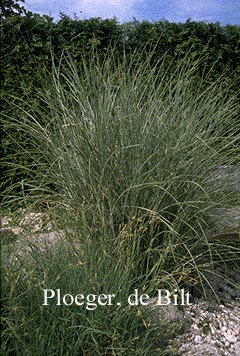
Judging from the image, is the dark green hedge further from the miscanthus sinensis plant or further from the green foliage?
the miscanthus sinensis plant

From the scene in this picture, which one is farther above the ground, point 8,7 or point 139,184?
point 8,7

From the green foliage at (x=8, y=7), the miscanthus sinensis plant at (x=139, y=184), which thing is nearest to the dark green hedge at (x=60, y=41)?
the green foliage at (x=8, y=7)

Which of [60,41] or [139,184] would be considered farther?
[60,41]

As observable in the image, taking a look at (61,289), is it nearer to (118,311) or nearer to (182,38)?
(118,311)

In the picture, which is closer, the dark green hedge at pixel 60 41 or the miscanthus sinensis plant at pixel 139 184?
the miscanthus sinensis plant at pixel 139 184

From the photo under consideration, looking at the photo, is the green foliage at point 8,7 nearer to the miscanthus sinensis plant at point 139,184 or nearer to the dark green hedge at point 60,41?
the dark green hedge at point 60,41

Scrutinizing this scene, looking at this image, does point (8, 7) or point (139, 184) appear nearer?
point (139, 184)

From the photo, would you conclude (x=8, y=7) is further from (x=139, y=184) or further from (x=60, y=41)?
(x=139, y=184)

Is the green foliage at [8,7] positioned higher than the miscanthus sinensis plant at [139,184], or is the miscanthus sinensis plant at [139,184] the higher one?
the green foliage at [8,7]

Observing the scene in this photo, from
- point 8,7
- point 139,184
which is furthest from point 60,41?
point 139,184

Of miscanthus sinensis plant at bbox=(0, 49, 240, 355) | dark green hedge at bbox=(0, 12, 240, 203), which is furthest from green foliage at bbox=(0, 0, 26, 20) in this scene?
miscanthus sinensis plant at bbox=(0, 49, 240, 355)

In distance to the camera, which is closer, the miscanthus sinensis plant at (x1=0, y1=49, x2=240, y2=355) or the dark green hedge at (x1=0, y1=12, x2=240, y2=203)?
the miscanthus sinensis plant at (x1=0, y1=49, x2=240, y2=355)

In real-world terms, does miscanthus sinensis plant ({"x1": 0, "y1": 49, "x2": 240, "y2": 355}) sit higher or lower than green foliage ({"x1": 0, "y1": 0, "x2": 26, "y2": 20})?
lower

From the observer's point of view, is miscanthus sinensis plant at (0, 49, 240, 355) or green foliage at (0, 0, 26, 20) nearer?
miscanthus sinensis plant at (0, 49, 240, 355)
